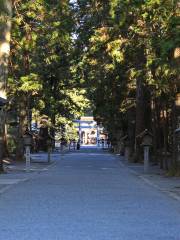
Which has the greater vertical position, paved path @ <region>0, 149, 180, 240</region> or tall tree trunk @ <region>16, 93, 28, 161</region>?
tall tree trunk @ <region>16, 93, 28, 161</region>

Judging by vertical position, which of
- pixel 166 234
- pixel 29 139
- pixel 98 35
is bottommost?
pixel 166 234

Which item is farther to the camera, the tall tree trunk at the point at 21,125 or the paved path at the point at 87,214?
the tall tree trunk at the point at 21,125

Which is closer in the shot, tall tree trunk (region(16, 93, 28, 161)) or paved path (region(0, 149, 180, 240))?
paved path (region(0, 149, 180, 240))

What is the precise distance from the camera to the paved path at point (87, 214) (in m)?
11.2

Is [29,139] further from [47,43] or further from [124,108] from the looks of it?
[124,108]

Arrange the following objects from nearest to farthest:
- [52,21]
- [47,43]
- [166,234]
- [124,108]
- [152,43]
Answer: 1. [166,234]
2. [152,43]
3. [52,21]
4. [47,43]
5. [124,108]

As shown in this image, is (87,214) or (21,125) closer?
(87,214)

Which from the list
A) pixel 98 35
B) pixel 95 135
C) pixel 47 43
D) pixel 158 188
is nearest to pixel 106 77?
pixel 47 43

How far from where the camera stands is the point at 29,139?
33250 mm

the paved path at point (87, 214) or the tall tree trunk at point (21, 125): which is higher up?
the tall tree trunk at point (21, 125)

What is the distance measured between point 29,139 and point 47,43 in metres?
6.82

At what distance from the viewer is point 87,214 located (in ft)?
45.8

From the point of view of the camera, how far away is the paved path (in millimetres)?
11242

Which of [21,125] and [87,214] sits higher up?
[21,125]
